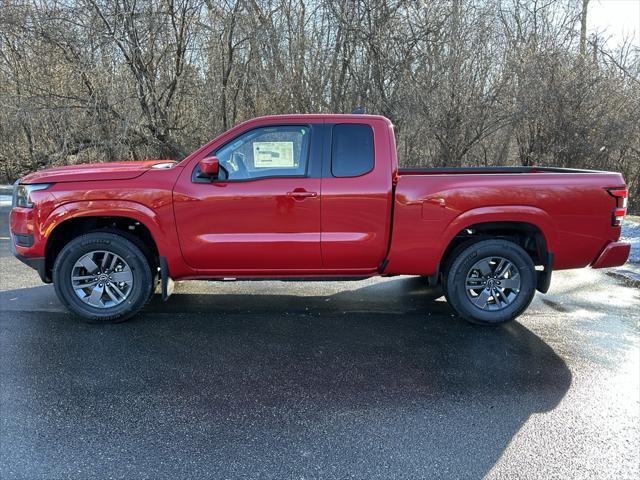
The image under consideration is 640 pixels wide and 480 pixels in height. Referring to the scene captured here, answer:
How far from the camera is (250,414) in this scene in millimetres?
3045

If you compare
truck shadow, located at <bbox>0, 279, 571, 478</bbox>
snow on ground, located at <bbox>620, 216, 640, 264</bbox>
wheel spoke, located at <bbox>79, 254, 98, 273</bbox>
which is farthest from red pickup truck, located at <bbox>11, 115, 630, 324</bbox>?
snow on ground, located at <bbox>620, 216, 640, 264</bbox>

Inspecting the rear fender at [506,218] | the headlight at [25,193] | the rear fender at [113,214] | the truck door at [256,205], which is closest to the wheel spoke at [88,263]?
the rear fender at [113,214]

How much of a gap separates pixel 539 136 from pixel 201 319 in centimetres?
1135

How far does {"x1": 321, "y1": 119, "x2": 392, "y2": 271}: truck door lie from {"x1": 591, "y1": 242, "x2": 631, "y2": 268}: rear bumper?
2.09 metres

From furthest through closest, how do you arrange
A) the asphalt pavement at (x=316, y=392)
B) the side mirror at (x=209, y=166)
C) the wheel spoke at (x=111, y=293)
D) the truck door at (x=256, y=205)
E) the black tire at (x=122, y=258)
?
1. the wheel spoke at (x=111, y=293)
2. the black tire at (x=122, y=258)
3. the truck door at (x=256, y=205)
4. the side mirror at (x=209, y=166)
5. the asphalt pavement at (x=316, y=392)

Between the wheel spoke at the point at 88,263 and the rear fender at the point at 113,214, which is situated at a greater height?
the rear fender at the point at 113,214

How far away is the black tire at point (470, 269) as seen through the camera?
4.57m

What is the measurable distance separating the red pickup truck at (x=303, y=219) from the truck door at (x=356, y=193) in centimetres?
1

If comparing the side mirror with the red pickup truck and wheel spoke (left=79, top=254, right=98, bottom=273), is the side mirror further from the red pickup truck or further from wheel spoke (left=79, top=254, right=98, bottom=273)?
wheel spoke (left=79, top=254, right=98, bottom=273)

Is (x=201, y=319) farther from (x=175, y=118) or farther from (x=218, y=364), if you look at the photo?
(x=175, y=118)

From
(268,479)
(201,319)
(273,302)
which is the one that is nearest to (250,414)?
(268,479)

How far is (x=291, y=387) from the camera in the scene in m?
3.40

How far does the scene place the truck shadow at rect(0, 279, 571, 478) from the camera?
266 centimetres

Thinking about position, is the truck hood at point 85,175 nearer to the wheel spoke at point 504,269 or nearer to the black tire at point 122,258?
the black tire at point 122,258
